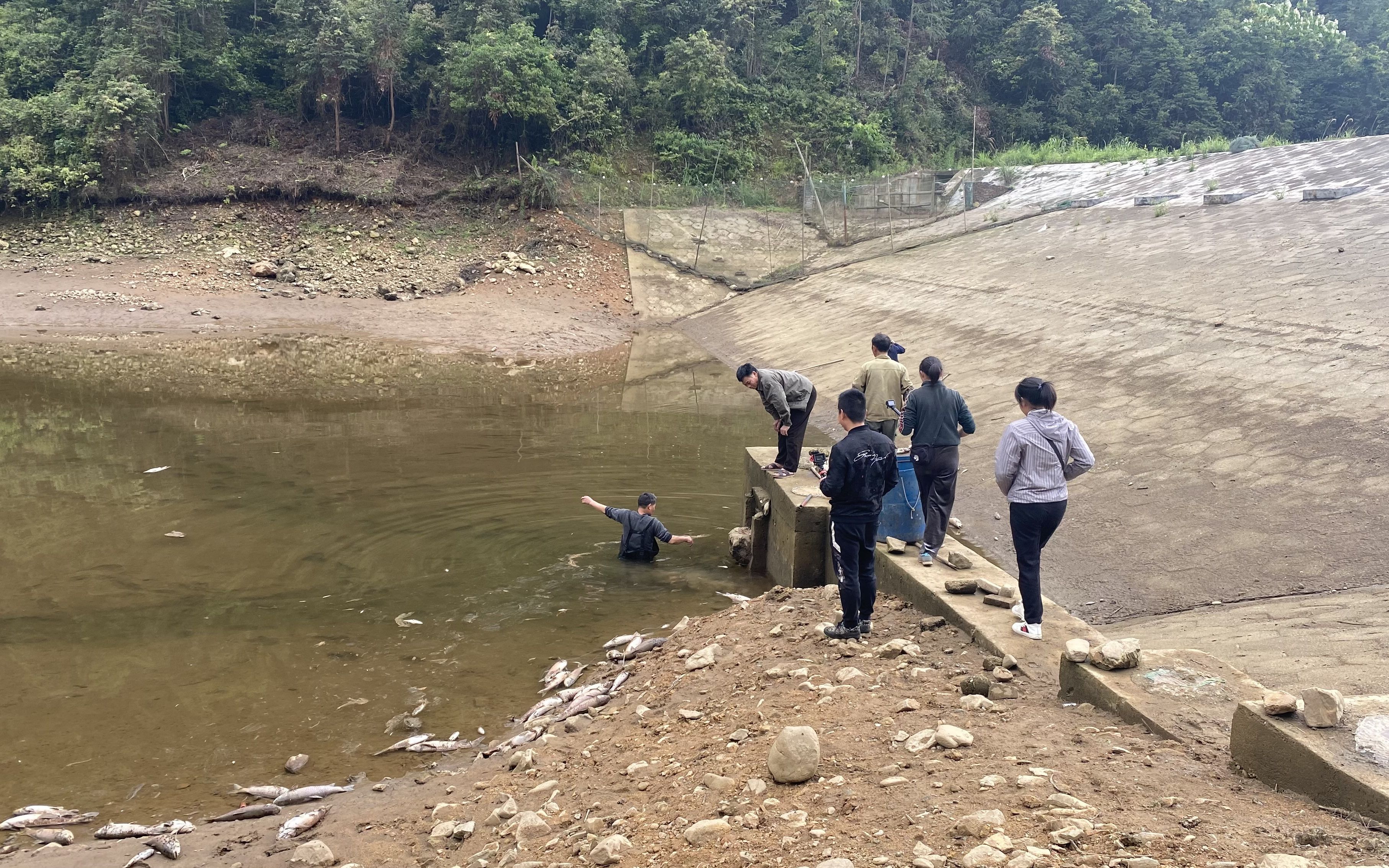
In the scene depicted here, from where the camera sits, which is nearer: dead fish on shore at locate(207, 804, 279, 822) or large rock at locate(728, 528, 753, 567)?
dead fish on shore at locate(207, 804, 279, 822)

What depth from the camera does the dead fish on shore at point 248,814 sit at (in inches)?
216

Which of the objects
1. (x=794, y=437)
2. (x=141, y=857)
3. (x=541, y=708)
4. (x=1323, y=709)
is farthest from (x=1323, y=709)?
(x=794, y=437)

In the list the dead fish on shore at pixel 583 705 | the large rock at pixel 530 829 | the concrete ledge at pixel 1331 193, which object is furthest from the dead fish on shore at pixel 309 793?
the concrete ledge at pixel 1331 193

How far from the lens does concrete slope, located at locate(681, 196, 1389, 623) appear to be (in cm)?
842

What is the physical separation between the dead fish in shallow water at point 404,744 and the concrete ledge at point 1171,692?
406cm

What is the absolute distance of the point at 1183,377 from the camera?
12469mm

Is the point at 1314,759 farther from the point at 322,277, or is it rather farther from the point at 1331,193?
the point at 322,277

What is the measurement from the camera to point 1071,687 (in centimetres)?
509

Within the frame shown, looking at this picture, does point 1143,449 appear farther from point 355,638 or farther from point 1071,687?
point 355,638

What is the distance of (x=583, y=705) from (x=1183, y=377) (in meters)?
9.57

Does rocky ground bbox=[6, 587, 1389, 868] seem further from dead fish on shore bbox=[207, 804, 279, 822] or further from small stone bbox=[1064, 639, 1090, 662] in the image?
small stone bbox=[1064, 639, 1090, 662]

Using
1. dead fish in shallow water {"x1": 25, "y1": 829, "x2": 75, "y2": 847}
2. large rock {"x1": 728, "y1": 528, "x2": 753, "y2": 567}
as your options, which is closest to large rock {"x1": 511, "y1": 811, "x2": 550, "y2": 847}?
dead fish in shallow water {"x1": 25, "y1": 829, "x2": 75, "y2": 847}

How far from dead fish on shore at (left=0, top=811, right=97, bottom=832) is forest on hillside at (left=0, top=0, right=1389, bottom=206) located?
97.5 ft

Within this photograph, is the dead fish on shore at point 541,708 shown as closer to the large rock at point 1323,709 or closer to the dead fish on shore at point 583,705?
the dead fish on shore at point 583,705
